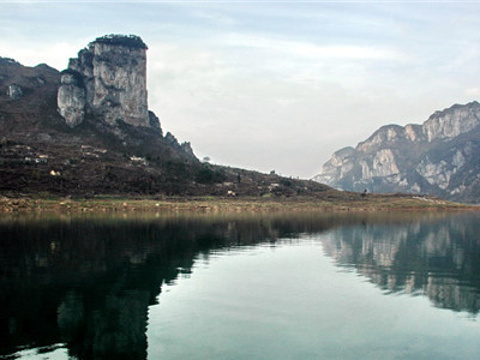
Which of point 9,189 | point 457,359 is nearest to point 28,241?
point 457,359

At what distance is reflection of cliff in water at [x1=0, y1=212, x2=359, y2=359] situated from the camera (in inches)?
1049

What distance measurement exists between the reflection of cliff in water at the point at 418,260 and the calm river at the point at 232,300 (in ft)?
0.74

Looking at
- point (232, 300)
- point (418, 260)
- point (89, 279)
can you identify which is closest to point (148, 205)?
point (418, 260)

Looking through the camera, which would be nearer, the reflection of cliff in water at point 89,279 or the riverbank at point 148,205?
the reflection of cliff in water at point 89,279

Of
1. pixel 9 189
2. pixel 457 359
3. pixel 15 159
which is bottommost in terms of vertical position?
pixel 457 359

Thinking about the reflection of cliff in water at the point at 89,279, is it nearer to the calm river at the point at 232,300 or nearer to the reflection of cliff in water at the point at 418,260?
the calm river at the point at 232,300

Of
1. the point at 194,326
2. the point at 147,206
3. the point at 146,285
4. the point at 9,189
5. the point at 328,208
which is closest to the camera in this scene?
the point at 194,326

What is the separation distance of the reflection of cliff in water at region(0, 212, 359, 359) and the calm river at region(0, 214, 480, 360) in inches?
5.8

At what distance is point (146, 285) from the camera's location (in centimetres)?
4050

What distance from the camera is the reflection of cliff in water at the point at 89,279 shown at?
87.4ft

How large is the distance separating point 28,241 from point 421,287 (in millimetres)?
50322

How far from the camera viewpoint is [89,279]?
41969mm

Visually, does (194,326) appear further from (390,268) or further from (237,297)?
(390,268)

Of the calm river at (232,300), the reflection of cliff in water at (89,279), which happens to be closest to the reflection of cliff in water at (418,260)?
the calm river at (232,300)
